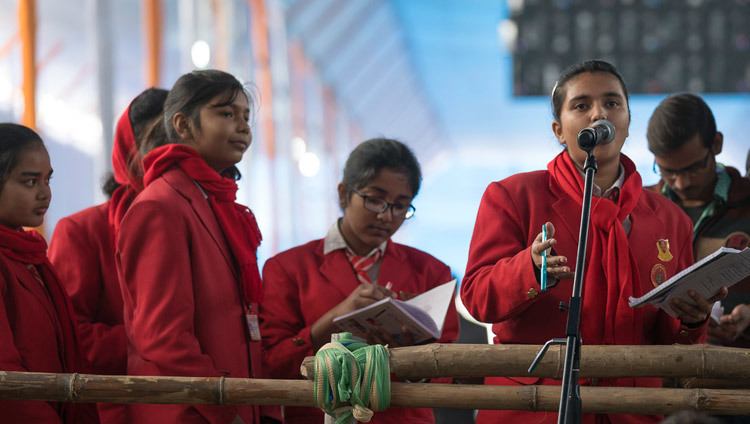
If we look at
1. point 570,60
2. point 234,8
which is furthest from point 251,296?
point 234,8

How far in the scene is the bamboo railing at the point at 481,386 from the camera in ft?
7.31

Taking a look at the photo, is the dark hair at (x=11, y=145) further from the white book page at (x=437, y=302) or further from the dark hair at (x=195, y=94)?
the white book page at (x=437, y=302)

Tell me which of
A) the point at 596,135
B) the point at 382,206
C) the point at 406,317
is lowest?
the point at 406,317

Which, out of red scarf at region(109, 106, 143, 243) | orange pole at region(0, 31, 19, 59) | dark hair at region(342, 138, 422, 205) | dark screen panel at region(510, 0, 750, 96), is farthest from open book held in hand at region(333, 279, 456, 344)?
dark screen panel at region(510, 0, 750, 96)

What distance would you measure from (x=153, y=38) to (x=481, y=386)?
423cm

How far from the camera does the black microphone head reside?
2266 mm

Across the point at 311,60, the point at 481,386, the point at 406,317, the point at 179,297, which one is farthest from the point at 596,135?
the point at 311,60

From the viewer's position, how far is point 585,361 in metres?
2.23

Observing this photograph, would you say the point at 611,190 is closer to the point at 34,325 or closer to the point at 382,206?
the point at 382,206

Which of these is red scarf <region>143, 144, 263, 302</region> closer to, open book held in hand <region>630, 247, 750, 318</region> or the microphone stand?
the microphone stand

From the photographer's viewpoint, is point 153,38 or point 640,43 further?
point 640,43

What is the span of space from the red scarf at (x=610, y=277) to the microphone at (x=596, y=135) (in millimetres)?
194

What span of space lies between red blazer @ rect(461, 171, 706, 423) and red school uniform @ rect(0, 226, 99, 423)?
3.48ft

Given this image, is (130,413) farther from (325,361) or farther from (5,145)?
(5,145)
